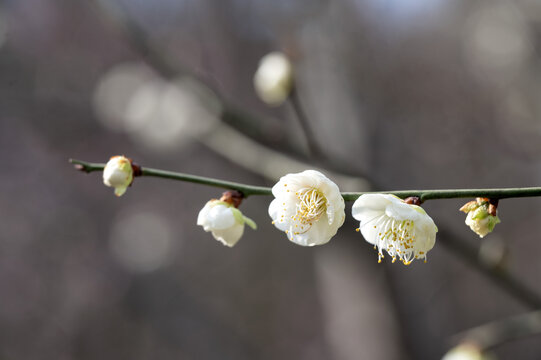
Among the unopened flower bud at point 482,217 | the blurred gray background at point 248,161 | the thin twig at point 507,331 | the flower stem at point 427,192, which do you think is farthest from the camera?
the blurred gray background at point 248,161

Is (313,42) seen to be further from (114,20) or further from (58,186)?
(58,186)

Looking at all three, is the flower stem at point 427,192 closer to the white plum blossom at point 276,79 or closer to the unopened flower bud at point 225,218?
the unopened flower bud at point 225,218

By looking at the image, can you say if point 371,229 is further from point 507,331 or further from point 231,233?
point 507,331

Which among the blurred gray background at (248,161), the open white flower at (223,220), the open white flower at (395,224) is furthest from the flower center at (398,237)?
the blurred gray background at (248,161)

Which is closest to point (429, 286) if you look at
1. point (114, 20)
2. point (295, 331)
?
point (114, 20)

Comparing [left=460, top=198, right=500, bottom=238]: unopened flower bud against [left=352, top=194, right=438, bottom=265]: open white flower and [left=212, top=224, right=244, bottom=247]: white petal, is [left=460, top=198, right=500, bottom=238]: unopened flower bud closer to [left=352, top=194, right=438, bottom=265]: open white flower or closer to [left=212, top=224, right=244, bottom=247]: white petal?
[left=352, top=194, right=438, bottom=265]: open white flower
